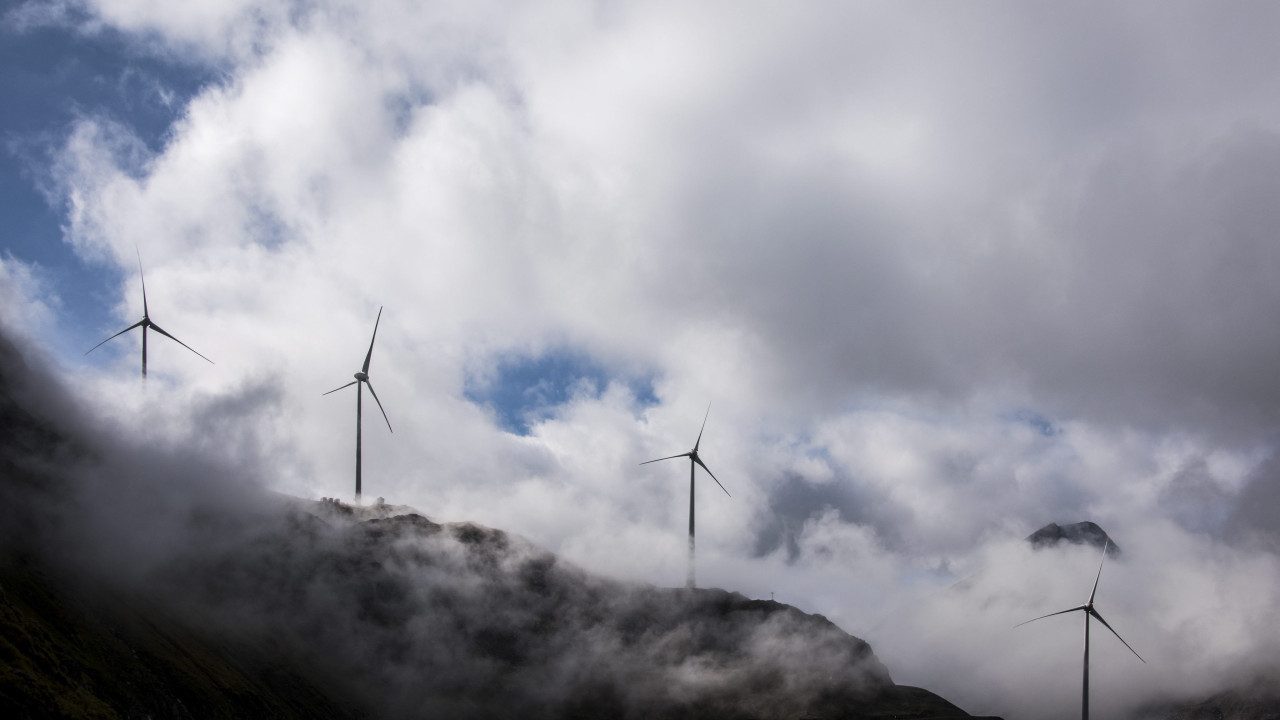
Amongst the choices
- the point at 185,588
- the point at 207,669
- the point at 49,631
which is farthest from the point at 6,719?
the point at 185,588

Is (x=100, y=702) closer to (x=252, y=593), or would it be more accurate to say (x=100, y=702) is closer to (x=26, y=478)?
(x=26, y=478)

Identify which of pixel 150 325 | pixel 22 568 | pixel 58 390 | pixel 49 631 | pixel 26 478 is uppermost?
pixel 150 325

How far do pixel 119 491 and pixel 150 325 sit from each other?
44.1 meters

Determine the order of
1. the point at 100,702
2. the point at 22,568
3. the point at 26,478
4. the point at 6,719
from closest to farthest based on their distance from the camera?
1. the point at 6,719
2. the point at 100,702
3. the point at 22,568
4. the point at 26,478

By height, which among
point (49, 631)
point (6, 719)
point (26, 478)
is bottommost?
point (6, 719)

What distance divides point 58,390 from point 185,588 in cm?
5193

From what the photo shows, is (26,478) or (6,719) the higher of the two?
(26,478)

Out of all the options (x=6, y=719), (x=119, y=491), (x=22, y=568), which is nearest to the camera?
(x=6, y=719)

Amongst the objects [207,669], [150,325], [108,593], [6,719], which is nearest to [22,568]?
[108,593]

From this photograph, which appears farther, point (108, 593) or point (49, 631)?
point (108, 593)

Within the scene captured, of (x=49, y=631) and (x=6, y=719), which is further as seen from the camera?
(x=49, y=631)

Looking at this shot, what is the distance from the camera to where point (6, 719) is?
78375 mm

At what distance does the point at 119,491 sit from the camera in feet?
559

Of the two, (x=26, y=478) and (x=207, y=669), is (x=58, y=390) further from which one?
(x=207, y=669)
